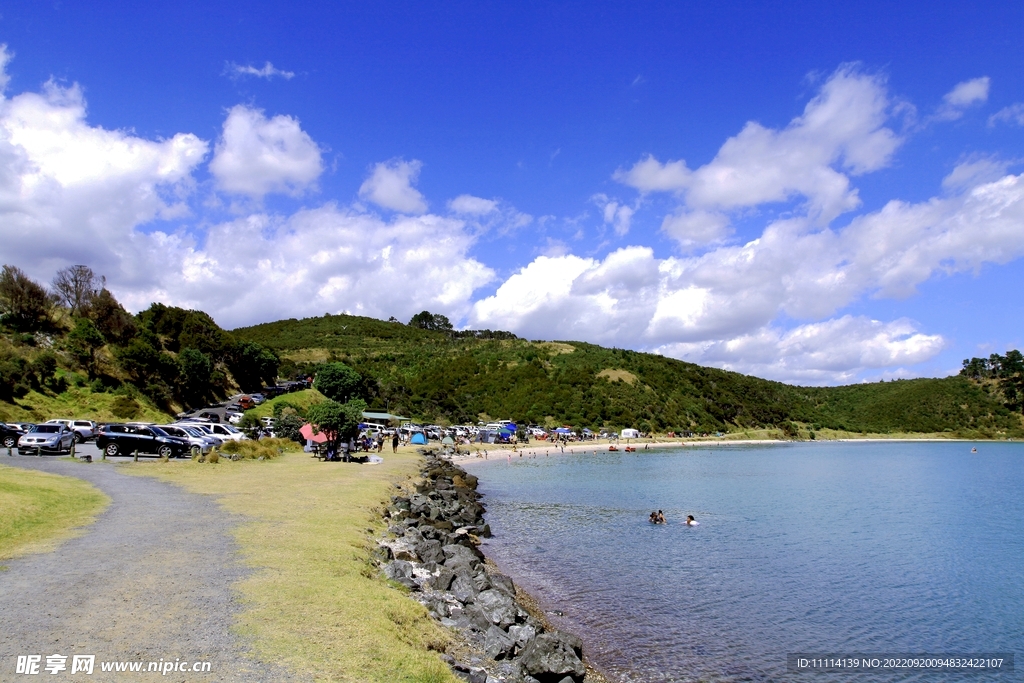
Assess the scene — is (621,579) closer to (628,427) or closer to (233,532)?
(233,532)

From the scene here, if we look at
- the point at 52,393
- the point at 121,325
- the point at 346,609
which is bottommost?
the point at 346,609

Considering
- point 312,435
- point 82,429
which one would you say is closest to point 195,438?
point 312,435

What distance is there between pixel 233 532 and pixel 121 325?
229ft

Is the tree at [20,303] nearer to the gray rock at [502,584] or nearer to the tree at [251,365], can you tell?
the tree at [251,365]

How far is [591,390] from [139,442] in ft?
311

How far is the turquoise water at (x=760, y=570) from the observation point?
14.2 metres

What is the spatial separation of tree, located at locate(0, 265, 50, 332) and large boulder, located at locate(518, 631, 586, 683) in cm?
6936

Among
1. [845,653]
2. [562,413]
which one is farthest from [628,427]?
[845,653]

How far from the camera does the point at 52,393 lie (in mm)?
52438

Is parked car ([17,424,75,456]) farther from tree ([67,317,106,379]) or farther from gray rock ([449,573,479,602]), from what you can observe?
tree ([67,317,106,379])

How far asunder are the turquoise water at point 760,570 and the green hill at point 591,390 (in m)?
68.1

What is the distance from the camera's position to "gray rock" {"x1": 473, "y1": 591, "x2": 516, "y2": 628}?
501 inches

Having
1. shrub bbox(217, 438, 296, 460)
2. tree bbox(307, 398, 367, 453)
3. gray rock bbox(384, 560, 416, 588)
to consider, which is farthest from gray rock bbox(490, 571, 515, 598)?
tree bbox(307, 398, 367, 453)

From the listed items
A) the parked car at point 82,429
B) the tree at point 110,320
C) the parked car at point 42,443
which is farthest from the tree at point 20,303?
the parked car at point 42,443
